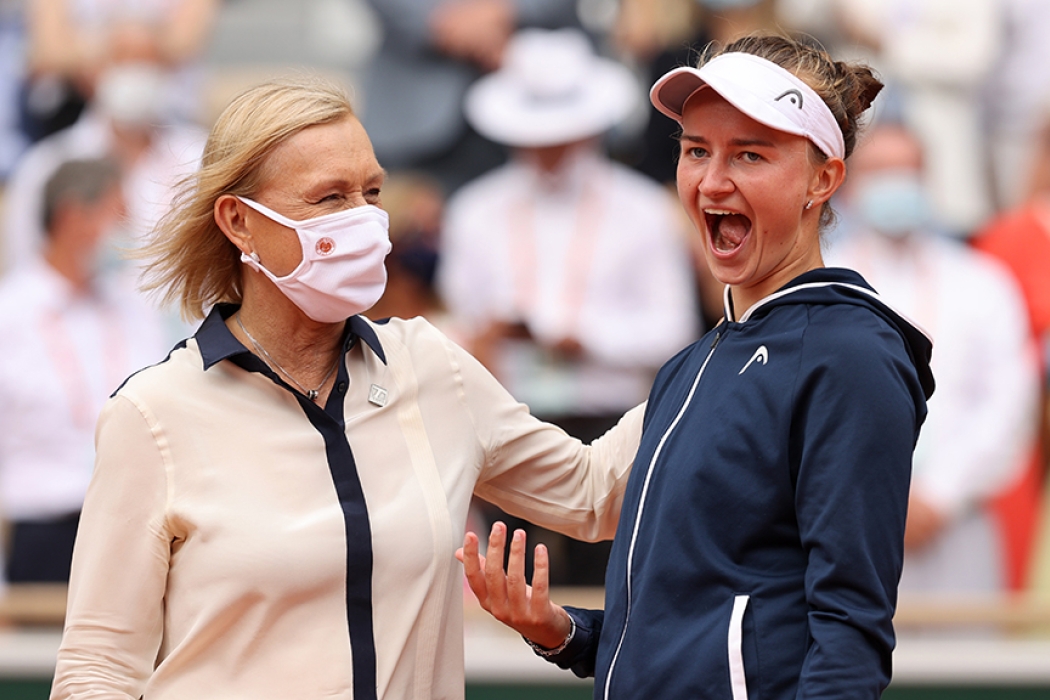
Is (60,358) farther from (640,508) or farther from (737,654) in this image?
(737,654)

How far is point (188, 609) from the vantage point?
210 cm

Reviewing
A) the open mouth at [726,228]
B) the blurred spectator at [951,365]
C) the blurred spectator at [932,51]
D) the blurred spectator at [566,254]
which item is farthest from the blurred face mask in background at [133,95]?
the open mouth at [726,228]

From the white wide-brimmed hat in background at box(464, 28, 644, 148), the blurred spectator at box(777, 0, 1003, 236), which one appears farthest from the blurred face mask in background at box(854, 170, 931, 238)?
the white wide-brimmed hat in background at box(464, 28, 644, 148)

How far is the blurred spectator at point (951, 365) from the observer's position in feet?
15.8

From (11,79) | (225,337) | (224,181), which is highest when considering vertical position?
(224,181)

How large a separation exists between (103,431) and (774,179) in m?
1.10

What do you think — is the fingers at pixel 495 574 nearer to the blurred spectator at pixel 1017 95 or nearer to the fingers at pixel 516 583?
the fingers at pixel 516 583

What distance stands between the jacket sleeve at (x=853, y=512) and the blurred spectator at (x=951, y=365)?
3.00 meters

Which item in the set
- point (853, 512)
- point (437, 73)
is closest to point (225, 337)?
point (853, 512)

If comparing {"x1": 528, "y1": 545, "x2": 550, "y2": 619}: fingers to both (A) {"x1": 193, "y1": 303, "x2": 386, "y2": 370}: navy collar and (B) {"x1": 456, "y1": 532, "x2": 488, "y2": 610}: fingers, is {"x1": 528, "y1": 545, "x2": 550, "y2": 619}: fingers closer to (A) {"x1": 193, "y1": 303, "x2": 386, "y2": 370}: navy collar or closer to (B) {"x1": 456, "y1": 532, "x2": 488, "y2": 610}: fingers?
(B) {"x1": 456, "y1": 532, "x2": 488, "y2": 610}: fingers

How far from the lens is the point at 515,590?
85.4 inches

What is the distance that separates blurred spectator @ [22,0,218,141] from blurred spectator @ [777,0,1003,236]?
96.7 inches

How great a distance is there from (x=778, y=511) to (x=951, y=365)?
10.6 feet

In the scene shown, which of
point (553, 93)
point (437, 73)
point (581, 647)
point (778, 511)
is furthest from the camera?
point (437, 73)
